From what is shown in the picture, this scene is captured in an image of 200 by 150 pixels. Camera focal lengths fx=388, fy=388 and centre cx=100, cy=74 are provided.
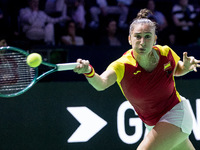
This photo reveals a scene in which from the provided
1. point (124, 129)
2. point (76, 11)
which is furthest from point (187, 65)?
point (76, 11)

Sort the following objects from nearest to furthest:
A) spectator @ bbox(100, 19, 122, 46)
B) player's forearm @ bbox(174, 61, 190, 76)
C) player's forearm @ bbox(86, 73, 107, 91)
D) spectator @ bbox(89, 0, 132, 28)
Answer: player's forearm @ bbox(86, 73, 107, 91) → player's forearm @ bbox(174, 61, 190, 76) → spectator @ bbox(100, 19, 122, 46) → spectator @ bbox(89, 0, 132, 28)

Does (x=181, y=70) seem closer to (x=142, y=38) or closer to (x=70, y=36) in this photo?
(x=142, y=38)

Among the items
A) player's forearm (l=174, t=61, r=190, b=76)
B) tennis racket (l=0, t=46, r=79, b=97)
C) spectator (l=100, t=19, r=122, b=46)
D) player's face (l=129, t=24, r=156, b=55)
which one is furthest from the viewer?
spectator (l=100, t=19, r=122, b=46)

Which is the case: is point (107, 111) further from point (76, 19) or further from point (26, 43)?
point (76, 19)

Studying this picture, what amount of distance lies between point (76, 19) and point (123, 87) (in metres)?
4.27

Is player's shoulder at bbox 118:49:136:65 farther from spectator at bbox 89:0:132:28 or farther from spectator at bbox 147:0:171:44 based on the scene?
spectator at bbox 89:0:132:28

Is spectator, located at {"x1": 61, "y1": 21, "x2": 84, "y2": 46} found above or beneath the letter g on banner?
above

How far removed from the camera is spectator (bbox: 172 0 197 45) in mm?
8305

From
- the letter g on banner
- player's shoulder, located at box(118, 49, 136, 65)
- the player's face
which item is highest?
the player's face

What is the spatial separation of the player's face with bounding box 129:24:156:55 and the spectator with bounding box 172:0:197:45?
4.85 m

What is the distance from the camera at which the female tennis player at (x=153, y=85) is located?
355 centimetres

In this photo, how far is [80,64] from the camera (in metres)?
3.10

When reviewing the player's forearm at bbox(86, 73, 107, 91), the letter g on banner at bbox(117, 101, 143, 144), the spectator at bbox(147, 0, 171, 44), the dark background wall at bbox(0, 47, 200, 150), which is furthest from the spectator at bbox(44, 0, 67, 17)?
the player's forearm at bbox(86, 73, 107, 91)

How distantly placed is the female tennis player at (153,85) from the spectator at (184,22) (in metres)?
4.55
